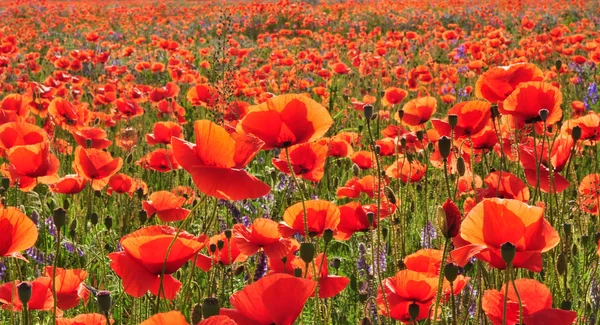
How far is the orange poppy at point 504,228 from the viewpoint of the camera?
4.04ft

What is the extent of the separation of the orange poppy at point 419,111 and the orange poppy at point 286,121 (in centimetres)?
117

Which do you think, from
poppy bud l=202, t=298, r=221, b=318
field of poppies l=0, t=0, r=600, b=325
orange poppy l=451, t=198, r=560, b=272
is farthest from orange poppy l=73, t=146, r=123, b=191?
orange poppy l=451, t=198, r=560, b=272

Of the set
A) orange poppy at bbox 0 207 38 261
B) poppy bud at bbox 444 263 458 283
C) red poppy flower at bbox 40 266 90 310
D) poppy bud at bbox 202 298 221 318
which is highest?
orange poppy at bbox 0 207 38 261

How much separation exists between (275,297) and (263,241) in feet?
2.20

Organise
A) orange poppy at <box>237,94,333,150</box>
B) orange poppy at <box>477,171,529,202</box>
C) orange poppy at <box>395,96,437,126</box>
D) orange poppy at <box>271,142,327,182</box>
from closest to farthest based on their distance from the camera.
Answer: orange poppy at <box>237,94,333,150</box>, orange poppy at <box>477,171,529,202</box>, orange poppy at <box>271,142,327,182</box>, orange poppy at <box>395,96,437,126</box>

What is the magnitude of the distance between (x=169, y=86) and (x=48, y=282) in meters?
3.06

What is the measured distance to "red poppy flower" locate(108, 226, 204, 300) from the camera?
4.31ft

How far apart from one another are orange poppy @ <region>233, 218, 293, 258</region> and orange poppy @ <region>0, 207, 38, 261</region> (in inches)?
22.2

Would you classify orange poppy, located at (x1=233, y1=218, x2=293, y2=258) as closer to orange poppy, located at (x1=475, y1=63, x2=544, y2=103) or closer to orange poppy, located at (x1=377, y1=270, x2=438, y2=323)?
orange poppy, located at (x1=377, y1=270, x2=438, y2=323)

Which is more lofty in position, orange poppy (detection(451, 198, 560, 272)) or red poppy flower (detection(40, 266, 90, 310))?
orange poppy (detection(451, 198, 560, 272))

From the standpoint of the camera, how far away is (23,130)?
232 cm

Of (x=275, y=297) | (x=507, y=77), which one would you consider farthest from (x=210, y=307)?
(x=507, y=77)

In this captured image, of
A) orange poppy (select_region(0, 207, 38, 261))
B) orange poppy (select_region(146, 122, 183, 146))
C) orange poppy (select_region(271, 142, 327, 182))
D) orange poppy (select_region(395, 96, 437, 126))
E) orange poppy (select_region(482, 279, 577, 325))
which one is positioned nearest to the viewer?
orange poppy (select_region(482, 279, 577, 325))

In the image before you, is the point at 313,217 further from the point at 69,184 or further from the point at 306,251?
the point at 69,184
